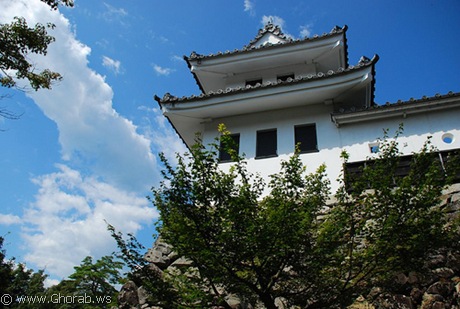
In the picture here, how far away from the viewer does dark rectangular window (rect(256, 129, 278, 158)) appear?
9.29 metres

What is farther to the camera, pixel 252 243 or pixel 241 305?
pixel 241 305

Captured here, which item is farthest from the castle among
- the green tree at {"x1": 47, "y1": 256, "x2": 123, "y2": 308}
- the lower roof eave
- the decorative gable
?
the green tree at {"x1": 47, "y1": 256, "x2": 123, "y2": 308}

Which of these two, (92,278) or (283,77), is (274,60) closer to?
(283,77)

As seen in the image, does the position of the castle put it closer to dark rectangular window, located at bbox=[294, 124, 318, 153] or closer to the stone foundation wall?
dark rectangular window, located at bbox=[294, 124, 318, 153]

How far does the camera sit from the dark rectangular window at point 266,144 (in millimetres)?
9289

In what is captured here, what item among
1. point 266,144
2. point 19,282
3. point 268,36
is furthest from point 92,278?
point 268,36

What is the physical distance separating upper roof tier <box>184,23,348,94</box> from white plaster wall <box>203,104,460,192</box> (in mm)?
2692

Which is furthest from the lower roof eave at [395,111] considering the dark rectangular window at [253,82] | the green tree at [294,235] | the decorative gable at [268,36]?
the decorative gable at [268,36]

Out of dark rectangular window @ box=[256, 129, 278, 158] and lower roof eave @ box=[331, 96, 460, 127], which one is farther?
dark rectangular window @ box=[256, 129, 278, 158]

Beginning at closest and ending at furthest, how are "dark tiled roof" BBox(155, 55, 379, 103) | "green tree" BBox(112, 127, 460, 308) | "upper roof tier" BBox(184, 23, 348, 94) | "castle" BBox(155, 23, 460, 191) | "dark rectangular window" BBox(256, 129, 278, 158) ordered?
"green tree" BBox(112, 127, 460, 308), "castle" BBox(155, 23, 460, 191), "dark tiled roof" BBox(155, 55, 379, 103), "dark rectangular window" BBox(256, 129, 278, 158), "upper roof tier" BBox(184, 23, 348, 94)

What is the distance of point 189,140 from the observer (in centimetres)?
1174

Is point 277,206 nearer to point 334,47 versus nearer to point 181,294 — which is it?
point 181,294

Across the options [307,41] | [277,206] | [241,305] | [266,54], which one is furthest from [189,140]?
[277,206]

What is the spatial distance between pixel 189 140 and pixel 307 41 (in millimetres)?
5564
